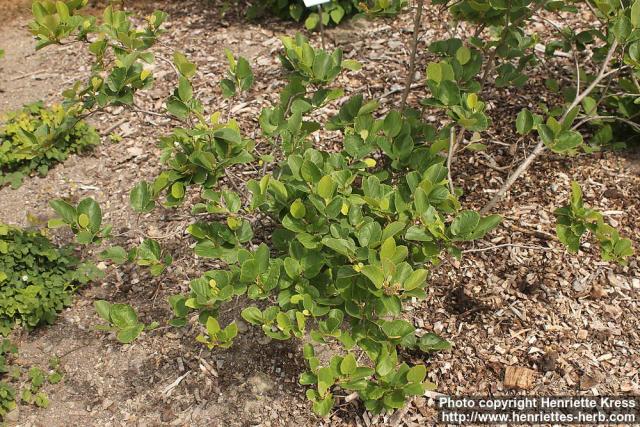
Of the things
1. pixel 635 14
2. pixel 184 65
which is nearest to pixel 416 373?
pixel 184 65

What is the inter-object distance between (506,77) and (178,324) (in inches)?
79.2

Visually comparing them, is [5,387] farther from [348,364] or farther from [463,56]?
[463,56]

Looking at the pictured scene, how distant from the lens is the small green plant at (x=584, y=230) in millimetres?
2115

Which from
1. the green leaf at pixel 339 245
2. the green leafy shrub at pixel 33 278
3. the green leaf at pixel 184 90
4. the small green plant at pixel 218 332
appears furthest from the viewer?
the green leafy shrub at pixel 33 278

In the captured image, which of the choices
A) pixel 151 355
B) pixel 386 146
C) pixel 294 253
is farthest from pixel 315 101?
pixel 151 355

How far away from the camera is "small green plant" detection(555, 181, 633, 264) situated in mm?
2115

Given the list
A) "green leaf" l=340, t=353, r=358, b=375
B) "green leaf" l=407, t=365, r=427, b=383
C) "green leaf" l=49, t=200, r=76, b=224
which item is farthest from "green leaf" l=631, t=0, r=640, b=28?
"green leaf" l=49, t=200, r=76, b=224

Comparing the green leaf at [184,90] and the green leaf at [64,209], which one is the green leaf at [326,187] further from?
the green leaf at [64,209]

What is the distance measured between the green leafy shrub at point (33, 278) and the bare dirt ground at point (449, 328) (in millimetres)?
107

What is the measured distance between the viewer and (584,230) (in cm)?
216

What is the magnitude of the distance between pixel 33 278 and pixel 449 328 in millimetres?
2136

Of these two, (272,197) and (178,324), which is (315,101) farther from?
(178,324)

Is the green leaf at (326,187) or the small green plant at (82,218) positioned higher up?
the green leaf at (326,187)

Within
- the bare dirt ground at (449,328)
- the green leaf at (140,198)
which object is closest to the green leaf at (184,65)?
the bare dirt ground at (449,328)
